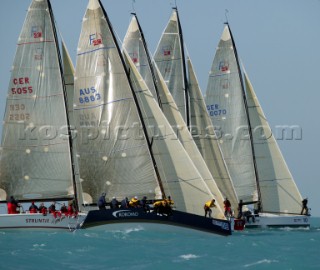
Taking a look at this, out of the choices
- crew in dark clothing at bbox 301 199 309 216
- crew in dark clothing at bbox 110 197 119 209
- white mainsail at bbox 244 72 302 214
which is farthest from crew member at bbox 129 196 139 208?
crew in dark clothing at bbox 301 199 309 216

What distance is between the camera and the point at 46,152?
45625 mm

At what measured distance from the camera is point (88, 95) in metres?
44.4

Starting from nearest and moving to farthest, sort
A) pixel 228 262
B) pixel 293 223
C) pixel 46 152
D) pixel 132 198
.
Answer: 1. pixel 228 262
2. pixel 132 198
3. pixel 46 152
4. pixel 293 223

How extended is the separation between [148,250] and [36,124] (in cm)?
1163

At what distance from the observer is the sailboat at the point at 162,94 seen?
46.4 metres

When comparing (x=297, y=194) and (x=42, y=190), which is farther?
(x=297, y=194)

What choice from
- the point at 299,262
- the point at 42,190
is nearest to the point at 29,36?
the point at 42,190

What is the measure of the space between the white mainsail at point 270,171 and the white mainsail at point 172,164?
14214mm

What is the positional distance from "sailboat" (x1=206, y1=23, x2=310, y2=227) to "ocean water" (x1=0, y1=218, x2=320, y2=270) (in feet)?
36.2

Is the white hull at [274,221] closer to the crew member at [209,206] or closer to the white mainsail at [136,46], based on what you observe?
the white mainsail at [136,46]

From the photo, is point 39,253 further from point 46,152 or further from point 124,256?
point 46,152

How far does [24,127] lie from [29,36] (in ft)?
15.2

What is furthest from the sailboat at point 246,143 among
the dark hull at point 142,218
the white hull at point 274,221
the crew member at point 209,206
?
the dark hull at point 142,218

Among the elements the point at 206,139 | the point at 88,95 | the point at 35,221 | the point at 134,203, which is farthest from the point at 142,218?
the point at 206,139
